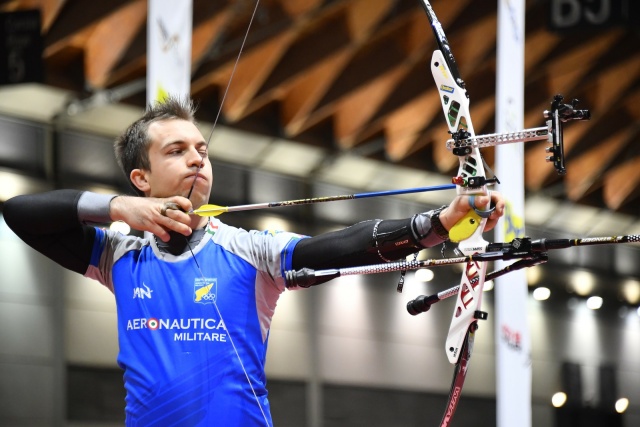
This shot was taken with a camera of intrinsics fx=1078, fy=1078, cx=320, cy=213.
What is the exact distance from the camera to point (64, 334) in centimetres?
1209

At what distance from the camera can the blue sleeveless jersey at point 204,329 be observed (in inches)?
103

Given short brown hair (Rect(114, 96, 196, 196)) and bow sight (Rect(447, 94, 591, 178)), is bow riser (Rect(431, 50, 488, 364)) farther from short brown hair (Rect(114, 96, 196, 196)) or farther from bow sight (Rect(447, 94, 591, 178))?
short brown hair (Rect(114, 96, 196, 196))

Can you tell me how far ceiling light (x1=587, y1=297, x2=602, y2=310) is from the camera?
1797 cm

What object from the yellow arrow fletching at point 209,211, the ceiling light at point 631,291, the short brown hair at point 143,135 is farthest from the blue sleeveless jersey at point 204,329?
the ceiling light at point 631,291

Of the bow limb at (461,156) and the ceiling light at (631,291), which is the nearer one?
the bow limb at (461,156)

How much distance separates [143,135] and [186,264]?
0.40 m

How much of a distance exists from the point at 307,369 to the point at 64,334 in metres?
3.85

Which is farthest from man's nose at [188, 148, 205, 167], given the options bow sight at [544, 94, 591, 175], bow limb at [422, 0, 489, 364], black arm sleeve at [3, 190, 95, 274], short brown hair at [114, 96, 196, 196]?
bow sight at [544, 94, 591, 175]

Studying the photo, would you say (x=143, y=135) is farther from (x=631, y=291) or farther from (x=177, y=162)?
(x=631, y=291)

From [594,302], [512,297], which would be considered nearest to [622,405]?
[594,302]

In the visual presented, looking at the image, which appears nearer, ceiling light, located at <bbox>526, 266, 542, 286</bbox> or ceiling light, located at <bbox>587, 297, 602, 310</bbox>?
ceiling light, located at <bbox>526, 266, 542, 286</bbox>

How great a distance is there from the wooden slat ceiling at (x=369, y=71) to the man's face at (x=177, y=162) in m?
7.82

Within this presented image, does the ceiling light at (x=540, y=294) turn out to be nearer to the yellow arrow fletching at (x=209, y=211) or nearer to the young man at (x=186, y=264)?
the young man at (x=186, y=264)

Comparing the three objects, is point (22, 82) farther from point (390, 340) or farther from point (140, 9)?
point (390, 340)
